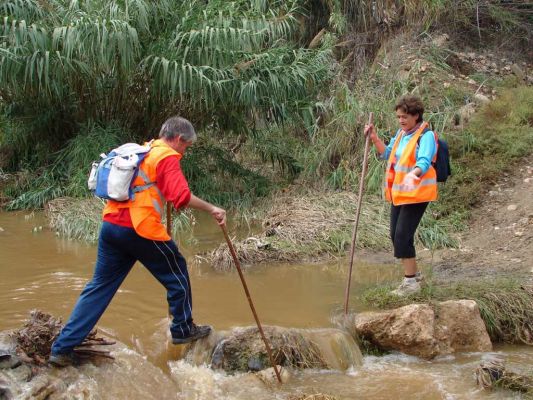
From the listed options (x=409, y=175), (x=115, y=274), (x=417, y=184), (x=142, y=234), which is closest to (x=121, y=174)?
(x=142, y=234)

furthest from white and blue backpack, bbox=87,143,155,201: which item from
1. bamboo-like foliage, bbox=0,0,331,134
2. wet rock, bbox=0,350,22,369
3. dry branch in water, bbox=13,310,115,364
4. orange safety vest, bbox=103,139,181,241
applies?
bamboo-like foliage, bbox=0,0,331,134

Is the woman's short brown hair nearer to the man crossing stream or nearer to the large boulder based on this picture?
the large boulder

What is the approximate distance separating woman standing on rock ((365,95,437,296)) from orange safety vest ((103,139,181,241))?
181 centimetres

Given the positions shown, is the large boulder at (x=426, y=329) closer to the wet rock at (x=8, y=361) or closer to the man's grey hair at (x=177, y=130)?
the man's grey hair at (x=177, y=130)

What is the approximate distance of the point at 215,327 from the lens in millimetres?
4812

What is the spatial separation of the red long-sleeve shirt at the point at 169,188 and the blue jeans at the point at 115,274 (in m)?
0.05

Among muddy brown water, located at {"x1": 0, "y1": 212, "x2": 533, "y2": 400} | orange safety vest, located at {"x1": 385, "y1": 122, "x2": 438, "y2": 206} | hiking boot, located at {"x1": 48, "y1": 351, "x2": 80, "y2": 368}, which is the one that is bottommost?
muddy brown water, located at {"x1": 0, "y1": 212, "x2": 533, "y2": 400}

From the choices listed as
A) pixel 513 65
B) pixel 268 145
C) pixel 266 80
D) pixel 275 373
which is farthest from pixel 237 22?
pixel 275 373

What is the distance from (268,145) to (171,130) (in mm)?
5788

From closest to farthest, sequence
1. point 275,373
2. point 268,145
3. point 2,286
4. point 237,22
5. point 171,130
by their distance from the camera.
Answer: point 171,130 → point 275,373 → point 2,286 → point 237,22 → point 268,145

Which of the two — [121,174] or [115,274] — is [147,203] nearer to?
[121,174]

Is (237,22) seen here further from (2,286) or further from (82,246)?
(2,286)

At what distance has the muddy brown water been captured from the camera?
13.2 feet

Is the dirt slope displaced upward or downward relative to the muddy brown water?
upward
